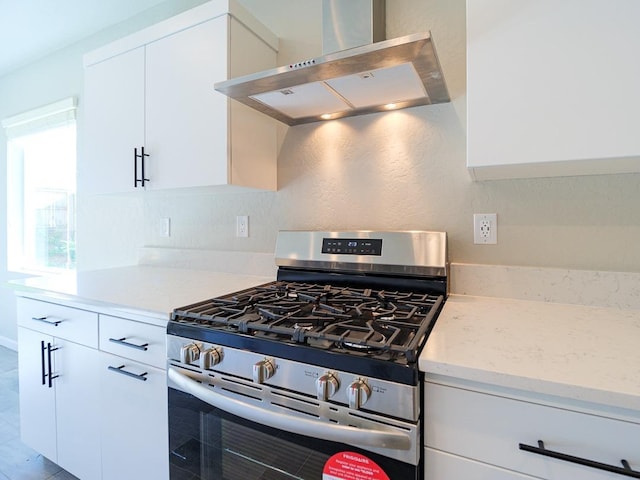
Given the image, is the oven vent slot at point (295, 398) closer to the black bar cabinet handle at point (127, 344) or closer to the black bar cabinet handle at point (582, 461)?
the black bar cabinet handle at point (582, 461)

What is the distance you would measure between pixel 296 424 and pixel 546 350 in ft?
2.04

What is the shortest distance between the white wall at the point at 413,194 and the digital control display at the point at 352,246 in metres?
0.14

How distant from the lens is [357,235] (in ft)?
4.97

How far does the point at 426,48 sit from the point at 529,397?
0.94 metres

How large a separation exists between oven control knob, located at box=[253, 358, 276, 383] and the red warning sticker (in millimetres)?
251

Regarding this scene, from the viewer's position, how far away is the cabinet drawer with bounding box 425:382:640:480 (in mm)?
658

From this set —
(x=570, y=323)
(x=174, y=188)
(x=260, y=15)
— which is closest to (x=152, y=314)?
(x=174, y=188)

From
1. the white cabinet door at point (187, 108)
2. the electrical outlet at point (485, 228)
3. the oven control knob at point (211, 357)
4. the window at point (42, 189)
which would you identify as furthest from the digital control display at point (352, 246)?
the window at point (42, 189)

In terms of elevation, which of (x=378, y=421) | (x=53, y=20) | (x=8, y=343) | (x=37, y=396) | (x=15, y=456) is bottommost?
(x=15, y=456)

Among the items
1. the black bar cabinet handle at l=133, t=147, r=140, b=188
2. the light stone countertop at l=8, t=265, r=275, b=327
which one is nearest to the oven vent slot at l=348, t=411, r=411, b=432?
the light stone countertop at l=8, t=265, r=275, b=327

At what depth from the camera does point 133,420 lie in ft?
4.20

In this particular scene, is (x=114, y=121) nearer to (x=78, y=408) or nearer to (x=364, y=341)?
(x=78, y=408)

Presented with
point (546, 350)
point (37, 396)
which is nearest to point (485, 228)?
point (546, 350)

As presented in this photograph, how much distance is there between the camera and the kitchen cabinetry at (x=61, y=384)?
1.41 metres
